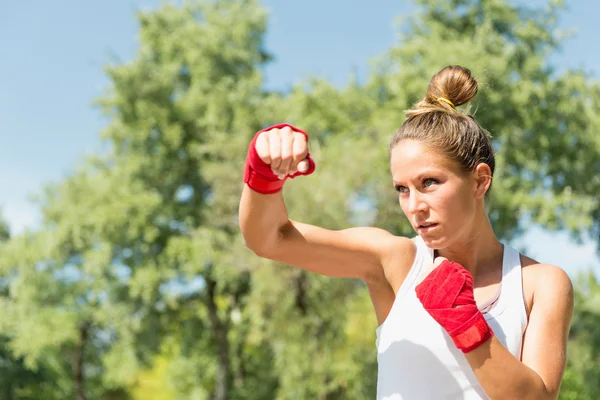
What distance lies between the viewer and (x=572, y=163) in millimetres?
21031

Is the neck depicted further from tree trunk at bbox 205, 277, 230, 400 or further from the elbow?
tree trunk at bbox 205, 277, 230, 400

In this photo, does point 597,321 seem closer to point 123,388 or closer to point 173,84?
point 173,84

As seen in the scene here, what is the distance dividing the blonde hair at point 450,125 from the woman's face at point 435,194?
0.12 feet

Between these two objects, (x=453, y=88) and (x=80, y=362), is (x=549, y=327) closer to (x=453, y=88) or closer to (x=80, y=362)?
(x=453, y=88)

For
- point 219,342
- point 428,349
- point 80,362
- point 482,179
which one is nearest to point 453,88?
point 482,179

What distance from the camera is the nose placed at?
2.28m

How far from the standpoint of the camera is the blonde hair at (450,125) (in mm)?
2344

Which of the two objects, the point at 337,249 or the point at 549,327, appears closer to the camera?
the point at 549,327

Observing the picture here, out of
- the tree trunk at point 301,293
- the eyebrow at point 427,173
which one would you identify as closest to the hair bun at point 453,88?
the eyebrow at point 427,173

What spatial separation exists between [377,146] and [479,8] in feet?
18.3

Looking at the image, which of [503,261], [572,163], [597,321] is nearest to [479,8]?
[572,163]

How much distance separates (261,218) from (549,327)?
95 centimetres

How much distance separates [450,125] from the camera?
2.40 meters

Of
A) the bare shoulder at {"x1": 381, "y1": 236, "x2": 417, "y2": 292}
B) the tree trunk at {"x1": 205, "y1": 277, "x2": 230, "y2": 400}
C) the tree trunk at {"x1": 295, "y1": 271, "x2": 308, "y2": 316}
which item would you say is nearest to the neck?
the bare shoulder at {"x1": 381, "y1": 236, "x2": 417, "y2": 292}
